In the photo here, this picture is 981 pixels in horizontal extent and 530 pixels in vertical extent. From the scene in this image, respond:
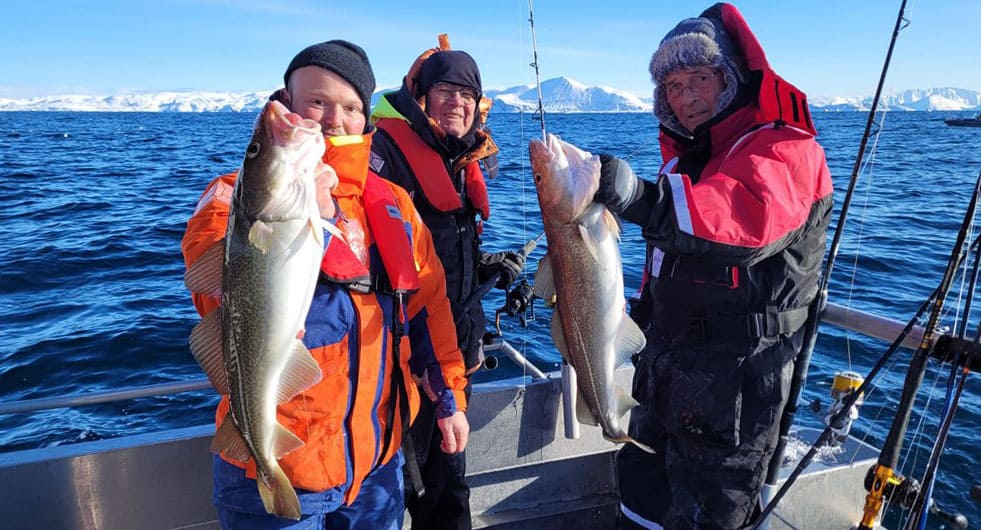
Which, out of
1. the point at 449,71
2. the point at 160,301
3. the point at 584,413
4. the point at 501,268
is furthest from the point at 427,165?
the point at 160,301

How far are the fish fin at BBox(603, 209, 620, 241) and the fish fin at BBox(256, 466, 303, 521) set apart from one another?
155cm

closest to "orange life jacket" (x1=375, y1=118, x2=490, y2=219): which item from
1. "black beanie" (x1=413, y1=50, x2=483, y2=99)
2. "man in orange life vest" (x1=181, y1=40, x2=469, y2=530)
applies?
"black beanie" (x1=413, y1=50, x2=483, y2=99)

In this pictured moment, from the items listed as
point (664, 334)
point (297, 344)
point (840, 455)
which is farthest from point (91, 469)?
point (840, 455)

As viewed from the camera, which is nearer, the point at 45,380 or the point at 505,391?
the point at 505,391

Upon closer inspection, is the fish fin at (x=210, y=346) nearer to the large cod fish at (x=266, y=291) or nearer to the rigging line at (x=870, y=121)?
the large cod fish at (x=266, y=291)

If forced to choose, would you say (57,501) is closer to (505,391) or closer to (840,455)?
(505,391)

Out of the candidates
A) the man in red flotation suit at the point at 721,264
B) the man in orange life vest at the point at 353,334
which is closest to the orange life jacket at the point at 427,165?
the man in orange life vest at the point at 353,334

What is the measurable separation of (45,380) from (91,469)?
184 inches

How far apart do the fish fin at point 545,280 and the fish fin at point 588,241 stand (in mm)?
201

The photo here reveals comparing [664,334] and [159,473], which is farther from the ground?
[664,334]

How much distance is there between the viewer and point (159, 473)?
3500mm

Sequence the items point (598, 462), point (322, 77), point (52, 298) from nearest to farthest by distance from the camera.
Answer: point (322, 77) → point (598, 462) → point (52, 298)

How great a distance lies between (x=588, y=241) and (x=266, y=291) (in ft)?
4.11

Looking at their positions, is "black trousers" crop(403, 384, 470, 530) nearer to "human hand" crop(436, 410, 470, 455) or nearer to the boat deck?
the boat deck
